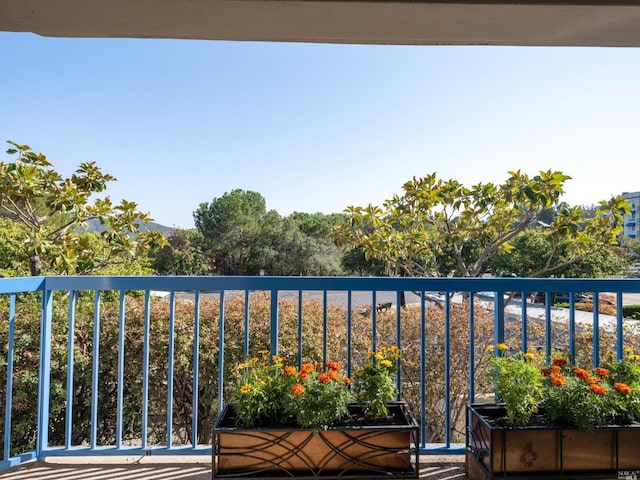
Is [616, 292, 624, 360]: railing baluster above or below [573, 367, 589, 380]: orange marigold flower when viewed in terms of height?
above

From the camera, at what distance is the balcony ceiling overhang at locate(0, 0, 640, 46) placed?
1.16 metres

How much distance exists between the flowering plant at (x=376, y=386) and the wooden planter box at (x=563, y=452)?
0.40 m

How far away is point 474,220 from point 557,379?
381cm

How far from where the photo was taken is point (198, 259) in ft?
70.8

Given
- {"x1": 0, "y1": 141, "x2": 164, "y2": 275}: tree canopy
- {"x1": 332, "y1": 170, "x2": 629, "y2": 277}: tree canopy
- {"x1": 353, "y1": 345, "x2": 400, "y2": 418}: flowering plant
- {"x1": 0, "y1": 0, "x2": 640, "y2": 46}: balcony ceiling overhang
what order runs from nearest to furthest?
{"x1": 0, "y1": 0, "x2": 640, "y2": 46}: balcony ceiling overhang, {"x1": 353, "y1": 345, "x2": 400, "y2": 418}: flowering plant, {"x1": 0, "y1": 141, "x2": 164, "y2": 275}: tree canopy, {"x1": 332, "y1": 170, "x2": 629, "y2": 277}: tree canopy

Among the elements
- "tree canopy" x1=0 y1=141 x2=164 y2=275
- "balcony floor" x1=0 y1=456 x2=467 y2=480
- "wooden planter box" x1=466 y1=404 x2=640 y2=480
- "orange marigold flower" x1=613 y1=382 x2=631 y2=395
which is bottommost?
"balcony floor" x1=0 y1=456 x2=467 y2=480

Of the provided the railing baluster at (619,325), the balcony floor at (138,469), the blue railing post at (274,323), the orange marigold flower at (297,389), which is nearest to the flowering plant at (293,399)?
the orange marigold flower at (297,389)

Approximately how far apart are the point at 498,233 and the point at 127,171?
12.8 m

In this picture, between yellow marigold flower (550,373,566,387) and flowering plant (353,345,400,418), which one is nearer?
yellow marigold flower (550,373,566,387)

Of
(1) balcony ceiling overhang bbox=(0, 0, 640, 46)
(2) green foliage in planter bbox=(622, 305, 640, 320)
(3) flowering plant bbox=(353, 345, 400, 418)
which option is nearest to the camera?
(1) balcony ceiling overhang bbox=(0, 0, 640, 46)

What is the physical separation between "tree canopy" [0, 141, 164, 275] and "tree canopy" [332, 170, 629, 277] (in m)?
2.70

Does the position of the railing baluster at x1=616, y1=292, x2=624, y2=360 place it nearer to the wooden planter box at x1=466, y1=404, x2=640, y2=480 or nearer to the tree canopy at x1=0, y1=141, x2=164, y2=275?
the wooden planter box at x1=466, y1=404, x2=640, y2=480

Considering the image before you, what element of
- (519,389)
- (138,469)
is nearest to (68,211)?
(138,469)

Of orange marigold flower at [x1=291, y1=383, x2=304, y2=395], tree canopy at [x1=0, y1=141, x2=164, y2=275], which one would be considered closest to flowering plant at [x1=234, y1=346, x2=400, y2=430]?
orange marigold flower at [x1=291, y1=383, x2=304, y2=395]
